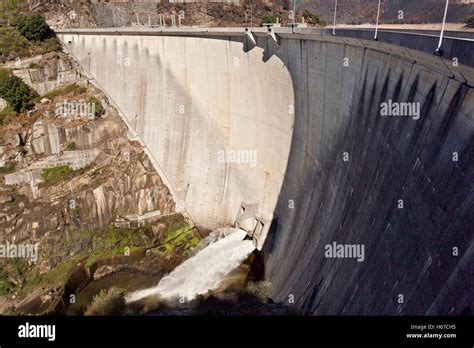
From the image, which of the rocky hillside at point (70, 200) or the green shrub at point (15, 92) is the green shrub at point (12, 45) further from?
the green shrub at point (15, 92)

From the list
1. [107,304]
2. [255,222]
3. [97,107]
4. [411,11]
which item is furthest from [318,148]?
[97,107]

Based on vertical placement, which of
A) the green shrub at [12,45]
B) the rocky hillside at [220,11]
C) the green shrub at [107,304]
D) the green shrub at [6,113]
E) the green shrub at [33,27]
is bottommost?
the green shrub at [107,304]

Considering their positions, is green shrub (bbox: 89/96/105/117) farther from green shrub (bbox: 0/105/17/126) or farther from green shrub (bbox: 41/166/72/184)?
green shrub (bbox: 0/105/17/126)

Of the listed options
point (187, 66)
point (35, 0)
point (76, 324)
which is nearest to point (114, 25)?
point (35, 0)

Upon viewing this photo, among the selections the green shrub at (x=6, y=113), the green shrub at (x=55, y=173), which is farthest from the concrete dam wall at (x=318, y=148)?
the green shrub at (x=6, y=113)

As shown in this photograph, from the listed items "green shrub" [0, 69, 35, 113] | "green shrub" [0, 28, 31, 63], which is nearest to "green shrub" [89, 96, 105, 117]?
"green shrub" [0, 69, 35, 113]

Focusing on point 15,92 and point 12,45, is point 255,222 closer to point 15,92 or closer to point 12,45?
point 15,92
